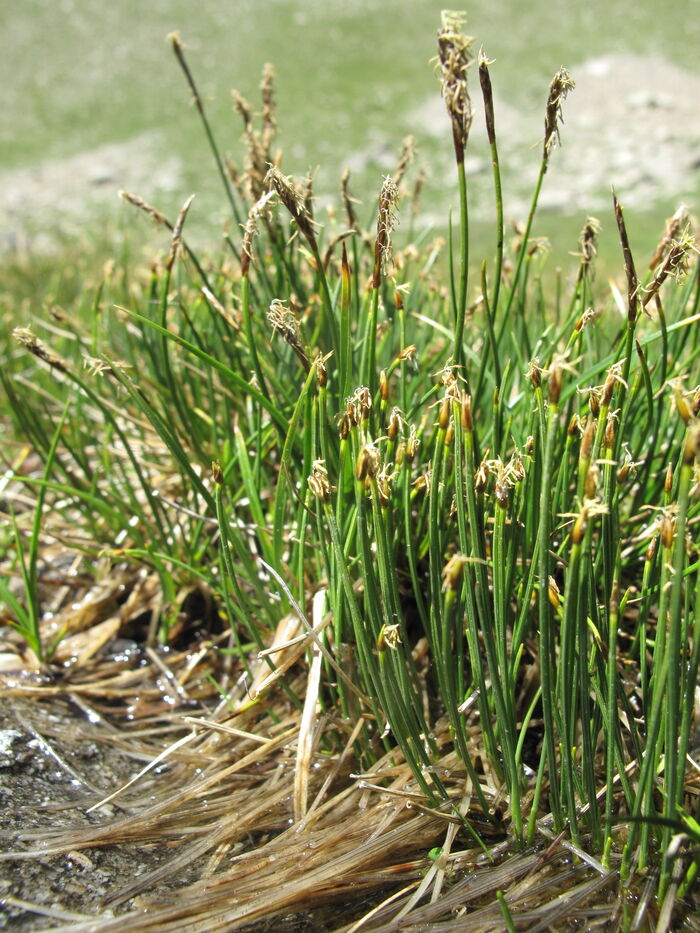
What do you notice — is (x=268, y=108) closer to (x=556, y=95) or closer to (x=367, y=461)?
(x=556, y=95)

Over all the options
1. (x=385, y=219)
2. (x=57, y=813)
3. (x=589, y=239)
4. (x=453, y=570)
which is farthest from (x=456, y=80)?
(x=57, y=813)

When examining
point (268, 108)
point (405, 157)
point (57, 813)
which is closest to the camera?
point (57, 813)

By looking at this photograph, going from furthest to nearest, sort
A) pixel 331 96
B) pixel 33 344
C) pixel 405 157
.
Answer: pixel 331 96 < pixel 405 157 < pixel 33 344

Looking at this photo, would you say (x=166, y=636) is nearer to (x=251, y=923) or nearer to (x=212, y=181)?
(x=251, y=923)

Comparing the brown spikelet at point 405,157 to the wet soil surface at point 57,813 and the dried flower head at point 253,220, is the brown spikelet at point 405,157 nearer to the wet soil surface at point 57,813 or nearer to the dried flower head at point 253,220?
the dried flower head at point 253,220

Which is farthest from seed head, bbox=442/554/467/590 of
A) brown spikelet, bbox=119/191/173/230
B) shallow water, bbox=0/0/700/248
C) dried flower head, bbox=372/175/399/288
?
shallow water, bbox=0/0/700/248

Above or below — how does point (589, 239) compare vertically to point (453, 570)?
above

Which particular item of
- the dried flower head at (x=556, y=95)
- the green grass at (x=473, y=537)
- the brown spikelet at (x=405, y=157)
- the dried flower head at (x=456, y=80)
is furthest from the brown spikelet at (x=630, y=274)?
the brown spikelet at (x=405, y=157)
